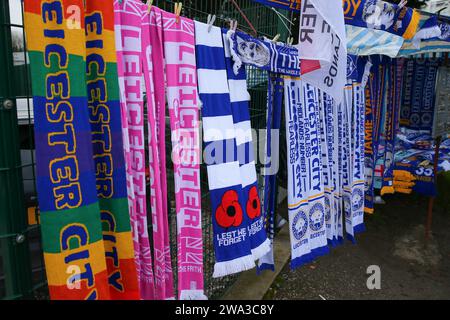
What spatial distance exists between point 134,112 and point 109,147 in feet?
0.92

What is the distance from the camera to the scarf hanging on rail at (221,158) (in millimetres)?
2619

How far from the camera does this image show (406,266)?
507cm

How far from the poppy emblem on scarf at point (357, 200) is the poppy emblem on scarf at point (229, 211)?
253cm

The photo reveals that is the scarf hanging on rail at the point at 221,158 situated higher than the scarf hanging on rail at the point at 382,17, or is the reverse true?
the scarf hanging on rail at the point at 382,17

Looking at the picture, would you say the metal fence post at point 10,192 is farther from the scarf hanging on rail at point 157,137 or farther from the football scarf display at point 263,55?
the football scarf display at point 263,55

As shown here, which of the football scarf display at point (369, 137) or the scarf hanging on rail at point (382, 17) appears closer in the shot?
the scarf hanging on rail at point (382, 17)

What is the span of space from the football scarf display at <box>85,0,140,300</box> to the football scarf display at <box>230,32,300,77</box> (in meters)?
1.15

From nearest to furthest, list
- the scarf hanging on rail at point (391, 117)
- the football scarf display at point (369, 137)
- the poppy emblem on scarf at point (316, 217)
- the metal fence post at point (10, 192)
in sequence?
the metal fence post at point (10, 192), the poppy emblem on scarf at point (316, 217), the football scarf display at point (369, 137), the scarf hanging on rail at point (391, 117)

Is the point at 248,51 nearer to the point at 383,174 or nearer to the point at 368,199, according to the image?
the point at 368,199

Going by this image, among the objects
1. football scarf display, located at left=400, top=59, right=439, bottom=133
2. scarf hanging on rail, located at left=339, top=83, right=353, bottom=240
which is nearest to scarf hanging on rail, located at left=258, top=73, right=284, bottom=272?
scarf hanging on rail, located at left=339, top=83, right=353, bottom=240

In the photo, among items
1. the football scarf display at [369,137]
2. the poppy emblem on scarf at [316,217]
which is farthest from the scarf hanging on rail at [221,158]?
the football scarf display at [369,137]

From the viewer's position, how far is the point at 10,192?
1916mm

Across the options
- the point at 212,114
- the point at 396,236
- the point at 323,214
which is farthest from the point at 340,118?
the point at 396,236
